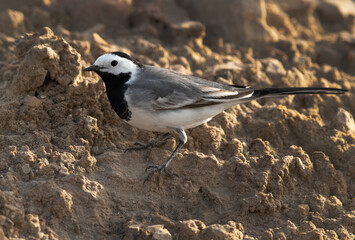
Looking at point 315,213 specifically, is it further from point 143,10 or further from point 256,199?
point 143,10

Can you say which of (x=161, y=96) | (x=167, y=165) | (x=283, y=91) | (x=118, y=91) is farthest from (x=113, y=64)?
(x=283, y=91)

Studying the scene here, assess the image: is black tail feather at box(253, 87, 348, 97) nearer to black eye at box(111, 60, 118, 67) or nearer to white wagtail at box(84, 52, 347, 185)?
white wagtail at box(84, 52, 347, 185)

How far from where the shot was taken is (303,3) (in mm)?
10758

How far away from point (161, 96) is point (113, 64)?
0.68 metres

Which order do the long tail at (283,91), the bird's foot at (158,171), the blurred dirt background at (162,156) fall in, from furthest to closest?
1. the long tail at (283,91)
2. the bird's foot at (158,171)
3. the blurred dirt background at (162,156)

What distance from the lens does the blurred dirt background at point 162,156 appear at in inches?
193

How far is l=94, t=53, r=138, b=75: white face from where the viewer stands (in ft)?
19.2

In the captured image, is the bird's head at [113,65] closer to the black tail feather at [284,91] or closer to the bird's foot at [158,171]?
the bird's foot at [158,171]

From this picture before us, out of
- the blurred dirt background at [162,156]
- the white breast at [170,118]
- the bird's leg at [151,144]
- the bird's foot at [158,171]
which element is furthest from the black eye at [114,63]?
the bird's foot at [158,171]

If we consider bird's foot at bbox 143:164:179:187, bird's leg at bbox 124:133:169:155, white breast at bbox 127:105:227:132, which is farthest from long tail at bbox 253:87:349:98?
bird's foot at bbox 143:164:179:187

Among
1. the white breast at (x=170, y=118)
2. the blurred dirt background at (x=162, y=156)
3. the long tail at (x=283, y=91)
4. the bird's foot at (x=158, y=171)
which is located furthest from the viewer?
the long tail at (x=283, y=91)

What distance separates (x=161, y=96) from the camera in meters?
5.79

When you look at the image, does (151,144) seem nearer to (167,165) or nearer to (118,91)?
(167,165)

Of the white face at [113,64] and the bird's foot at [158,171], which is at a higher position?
the white face at [113,64]
